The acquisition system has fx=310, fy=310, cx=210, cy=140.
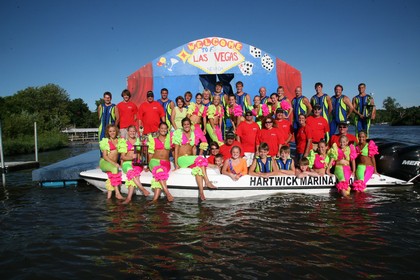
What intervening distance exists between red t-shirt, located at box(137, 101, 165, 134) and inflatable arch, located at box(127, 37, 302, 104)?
10.3 ft

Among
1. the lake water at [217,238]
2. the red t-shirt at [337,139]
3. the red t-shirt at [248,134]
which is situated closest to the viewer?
the lake water at [217,238]

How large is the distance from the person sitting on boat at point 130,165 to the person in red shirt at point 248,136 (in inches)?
96.8

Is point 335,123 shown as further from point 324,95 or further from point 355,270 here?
point 355,270

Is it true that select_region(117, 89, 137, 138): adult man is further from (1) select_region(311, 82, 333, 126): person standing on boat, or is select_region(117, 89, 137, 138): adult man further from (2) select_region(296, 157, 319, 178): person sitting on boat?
(1) select_region(311, 82, 333, 126): person standing on boat

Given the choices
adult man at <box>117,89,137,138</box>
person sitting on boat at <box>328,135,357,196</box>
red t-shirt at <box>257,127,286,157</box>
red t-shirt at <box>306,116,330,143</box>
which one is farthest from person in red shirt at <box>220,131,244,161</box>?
adult man at <box>117,89,137,138</box>

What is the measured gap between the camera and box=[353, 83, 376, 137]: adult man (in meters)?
8.12

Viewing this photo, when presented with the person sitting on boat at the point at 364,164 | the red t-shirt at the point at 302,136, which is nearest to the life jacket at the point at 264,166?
the red t-shirt at the point at 302,136

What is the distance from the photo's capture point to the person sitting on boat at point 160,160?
6.60m

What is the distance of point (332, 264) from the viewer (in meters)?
3.70

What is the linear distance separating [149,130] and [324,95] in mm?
4751

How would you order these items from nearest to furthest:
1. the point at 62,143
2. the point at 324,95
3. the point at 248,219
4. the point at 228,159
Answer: the point at 248,219 < the point at 228,159 < the point at 324,95 < the point at 62,143

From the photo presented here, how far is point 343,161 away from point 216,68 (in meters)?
5.80

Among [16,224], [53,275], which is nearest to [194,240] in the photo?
[53,275]

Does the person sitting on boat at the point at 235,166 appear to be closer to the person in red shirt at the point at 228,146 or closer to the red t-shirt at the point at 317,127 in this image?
the person in red shirt at the point at 228,146
